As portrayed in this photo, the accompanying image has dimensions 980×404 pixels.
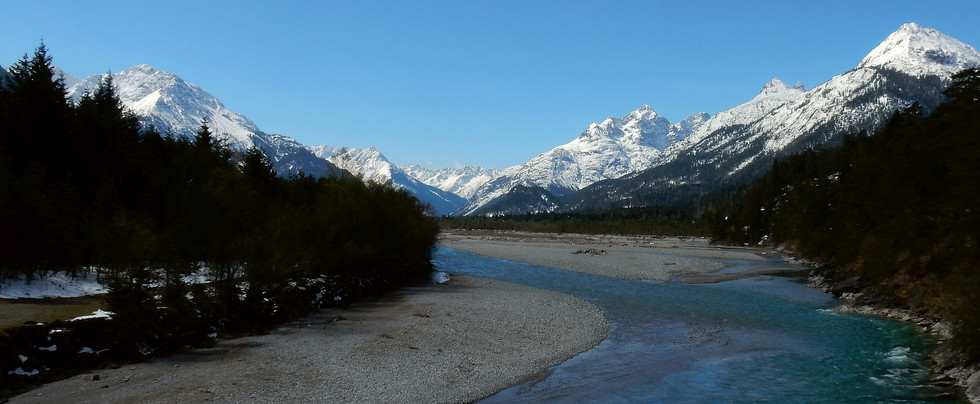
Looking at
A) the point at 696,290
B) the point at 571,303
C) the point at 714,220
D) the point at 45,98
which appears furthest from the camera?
the point at 714,220

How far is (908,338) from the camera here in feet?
94.7

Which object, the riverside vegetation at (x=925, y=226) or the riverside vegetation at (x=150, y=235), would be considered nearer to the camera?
the riverside vegetation at (x=150, y=235)

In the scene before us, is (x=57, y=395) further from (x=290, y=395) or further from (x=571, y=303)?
(x=571, y=303)

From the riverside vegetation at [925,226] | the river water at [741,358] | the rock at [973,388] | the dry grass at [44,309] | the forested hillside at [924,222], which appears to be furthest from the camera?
the forested hillside at [924,222]

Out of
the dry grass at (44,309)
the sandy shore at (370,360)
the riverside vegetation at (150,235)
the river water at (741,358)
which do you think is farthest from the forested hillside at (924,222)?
the dry grass at (44,309)

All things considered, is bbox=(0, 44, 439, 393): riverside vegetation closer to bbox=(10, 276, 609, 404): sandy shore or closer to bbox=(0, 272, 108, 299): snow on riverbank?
bbox=(0, 272, 108, 299): snow on riverbank

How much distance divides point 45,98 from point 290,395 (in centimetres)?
3226

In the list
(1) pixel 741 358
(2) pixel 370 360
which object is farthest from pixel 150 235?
(1) pixel 741 358

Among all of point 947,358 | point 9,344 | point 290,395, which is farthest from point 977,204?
point 9,344

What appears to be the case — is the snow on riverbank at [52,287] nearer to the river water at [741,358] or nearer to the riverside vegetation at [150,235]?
the riverside vegetation at [150,235]

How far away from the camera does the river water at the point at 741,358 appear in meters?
20.3

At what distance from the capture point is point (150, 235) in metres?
27.0

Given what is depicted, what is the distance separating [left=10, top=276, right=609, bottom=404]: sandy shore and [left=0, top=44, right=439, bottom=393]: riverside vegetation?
1.97 m

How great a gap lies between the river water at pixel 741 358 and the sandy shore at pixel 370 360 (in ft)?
6.68
